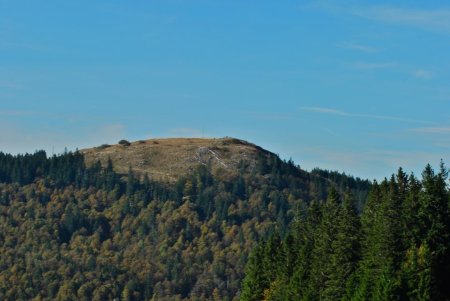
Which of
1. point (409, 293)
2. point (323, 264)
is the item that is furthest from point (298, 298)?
point (409, 293)

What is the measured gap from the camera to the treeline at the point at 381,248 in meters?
79.7

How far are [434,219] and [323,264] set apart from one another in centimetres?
1749

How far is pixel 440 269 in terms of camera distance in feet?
266

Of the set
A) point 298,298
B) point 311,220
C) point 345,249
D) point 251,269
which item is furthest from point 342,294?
point 251,269

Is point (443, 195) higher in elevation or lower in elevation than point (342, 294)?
higher

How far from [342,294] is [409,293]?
49.3 ft

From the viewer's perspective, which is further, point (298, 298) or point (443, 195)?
point (298, 298)

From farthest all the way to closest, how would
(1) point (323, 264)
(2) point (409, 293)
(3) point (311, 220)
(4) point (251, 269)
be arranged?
(4) point (251, 269) → (3) point (311, 220) → (1) point (323, 264) → (2) point (409, 293)

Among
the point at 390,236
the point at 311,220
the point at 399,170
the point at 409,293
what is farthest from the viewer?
the point at 311,220

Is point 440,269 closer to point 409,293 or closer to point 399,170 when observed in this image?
point 409,293

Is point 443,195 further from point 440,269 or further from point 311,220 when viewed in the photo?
point 311,220

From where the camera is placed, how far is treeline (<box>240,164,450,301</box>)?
261 feet

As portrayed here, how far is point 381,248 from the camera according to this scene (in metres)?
84.1

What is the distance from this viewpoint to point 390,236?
3317 inches
